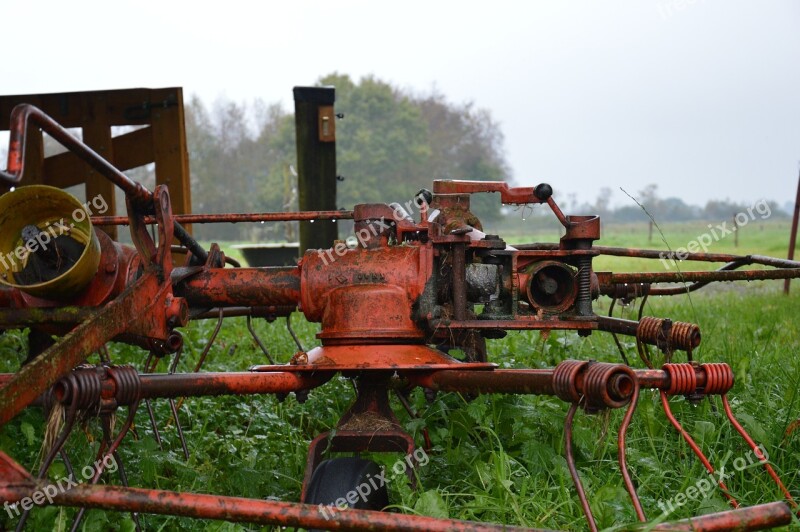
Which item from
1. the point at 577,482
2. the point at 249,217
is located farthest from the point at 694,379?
the point at 249,217

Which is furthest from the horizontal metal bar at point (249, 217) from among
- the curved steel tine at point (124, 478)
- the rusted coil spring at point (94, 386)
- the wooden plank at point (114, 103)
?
the wooden plank at point (114, 103)

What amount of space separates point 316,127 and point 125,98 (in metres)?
1.97

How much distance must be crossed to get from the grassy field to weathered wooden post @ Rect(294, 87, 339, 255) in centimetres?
371

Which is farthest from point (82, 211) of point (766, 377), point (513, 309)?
point (766, 377)

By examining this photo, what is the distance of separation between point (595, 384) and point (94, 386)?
1434 millimetres

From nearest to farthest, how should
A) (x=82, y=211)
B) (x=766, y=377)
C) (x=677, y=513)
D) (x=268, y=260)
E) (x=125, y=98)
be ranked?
(x=677, y=513), (x=82, y=211), (x=766, y=377), (x=125, y=98), (x=268, y=260)

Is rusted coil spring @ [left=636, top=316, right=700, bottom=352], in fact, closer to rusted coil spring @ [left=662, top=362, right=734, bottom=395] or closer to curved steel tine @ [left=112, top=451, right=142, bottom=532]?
rusted coil spring @ [left=662, top=362, right=734, bottom=395]

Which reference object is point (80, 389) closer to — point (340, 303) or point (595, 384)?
point (340, 303)

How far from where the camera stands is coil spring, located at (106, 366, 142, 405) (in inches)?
104

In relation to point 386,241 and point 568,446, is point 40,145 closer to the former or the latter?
point 386,241

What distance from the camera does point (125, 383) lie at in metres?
2.65

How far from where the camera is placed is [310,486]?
3.04 meters

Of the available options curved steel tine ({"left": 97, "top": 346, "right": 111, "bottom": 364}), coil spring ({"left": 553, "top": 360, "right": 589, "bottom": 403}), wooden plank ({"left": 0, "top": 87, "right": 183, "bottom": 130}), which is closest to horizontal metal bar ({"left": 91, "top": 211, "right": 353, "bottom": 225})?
curved steel tine ({"left": 97, "top": 346, "right": 111, "bottom": 364})

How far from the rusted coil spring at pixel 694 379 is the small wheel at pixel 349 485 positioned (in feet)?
3.39
